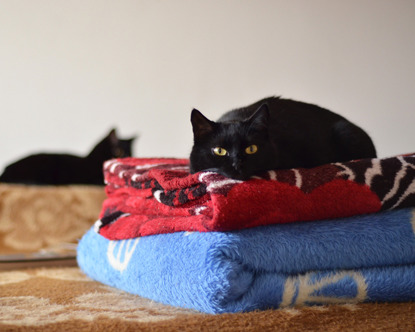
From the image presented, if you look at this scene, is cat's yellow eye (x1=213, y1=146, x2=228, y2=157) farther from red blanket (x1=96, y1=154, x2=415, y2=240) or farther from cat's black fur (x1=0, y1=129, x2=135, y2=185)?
cat's black fur (x1=0, y1=129, x2=135, y2=185)

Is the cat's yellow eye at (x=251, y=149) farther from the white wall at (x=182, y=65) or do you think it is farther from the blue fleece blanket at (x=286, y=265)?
the white wall at (x=182, y=65)

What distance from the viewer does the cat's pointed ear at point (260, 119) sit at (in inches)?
29.2

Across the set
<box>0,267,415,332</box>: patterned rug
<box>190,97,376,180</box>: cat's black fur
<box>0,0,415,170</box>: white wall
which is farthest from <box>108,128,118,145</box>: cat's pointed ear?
<box>0,267,415,332</box>: patterned rug

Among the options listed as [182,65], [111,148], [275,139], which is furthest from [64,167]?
[275,139]

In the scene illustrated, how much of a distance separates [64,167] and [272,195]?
136cm

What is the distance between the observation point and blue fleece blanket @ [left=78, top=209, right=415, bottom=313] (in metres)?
0.58

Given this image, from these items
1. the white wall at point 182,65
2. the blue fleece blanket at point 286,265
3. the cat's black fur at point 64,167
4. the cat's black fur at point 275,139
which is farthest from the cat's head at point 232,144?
the cat's black fur at point 64,167

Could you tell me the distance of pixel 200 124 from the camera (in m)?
0.76

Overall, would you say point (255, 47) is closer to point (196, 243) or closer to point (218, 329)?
point (196, 243)

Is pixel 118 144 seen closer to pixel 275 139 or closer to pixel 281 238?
pixel 275 139

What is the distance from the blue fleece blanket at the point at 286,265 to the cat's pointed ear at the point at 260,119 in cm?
19

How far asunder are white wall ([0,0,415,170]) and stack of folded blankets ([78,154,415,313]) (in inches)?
43.6

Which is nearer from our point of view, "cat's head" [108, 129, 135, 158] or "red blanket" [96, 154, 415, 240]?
"red blanket" [96, 154, 415, 240]

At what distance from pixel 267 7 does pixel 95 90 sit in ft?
2.76
